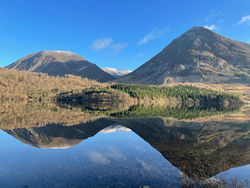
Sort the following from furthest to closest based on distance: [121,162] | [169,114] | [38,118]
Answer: [169,114], [38,118], [121,162]

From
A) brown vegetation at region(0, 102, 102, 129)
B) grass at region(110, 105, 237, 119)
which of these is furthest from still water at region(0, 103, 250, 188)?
grass at region(110, 105, 237, 119)

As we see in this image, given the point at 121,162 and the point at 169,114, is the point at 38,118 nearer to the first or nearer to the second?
the point at 121,162

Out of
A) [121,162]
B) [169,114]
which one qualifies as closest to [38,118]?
[121,162]

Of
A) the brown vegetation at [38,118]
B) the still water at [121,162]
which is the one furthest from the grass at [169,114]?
the still water at [121,162]

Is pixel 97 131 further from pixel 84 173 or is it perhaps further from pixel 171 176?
pixel 171 176

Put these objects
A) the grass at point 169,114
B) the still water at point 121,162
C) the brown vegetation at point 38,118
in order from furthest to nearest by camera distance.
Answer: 1. the grass at point 169,114
2. the brown vegetation at point 38,118
3. the still water at point 121,162

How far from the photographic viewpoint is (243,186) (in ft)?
67.8

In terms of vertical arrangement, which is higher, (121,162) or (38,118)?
(121,162)

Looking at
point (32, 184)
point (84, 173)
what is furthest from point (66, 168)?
point (32, 184)

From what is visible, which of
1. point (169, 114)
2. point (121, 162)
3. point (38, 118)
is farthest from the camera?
point (169, 114)

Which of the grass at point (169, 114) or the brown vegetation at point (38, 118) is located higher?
the grass at point (169, 114)

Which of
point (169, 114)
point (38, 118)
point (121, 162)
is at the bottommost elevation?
point (38, 118)

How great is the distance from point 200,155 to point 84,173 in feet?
62.4

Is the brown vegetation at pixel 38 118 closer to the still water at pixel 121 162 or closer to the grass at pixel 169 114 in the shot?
the grass at pixel 169 114
